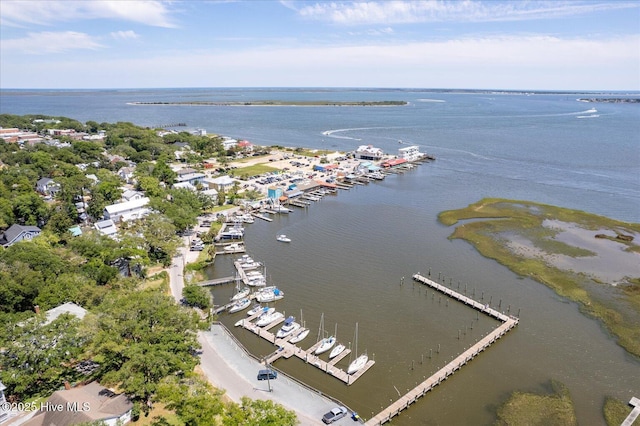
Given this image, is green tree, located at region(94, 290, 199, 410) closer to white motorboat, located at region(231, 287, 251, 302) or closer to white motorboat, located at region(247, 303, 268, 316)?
white motorboat, located at region(247, 303, 268, 316)

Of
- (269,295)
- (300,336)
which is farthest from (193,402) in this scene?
(269,295)

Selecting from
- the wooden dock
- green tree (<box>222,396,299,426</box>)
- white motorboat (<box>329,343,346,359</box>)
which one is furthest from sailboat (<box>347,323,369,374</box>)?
green tree (<box>222,396,299,426</box>)

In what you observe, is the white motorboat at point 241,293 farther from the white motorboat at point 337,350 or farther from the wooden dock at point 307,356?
the white motorboat at point 337,350

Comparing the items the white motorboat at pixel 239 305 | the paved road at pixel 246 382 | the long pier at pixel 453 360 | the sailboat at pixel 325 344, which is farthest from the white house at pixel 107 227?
the long pier at pixel 453 360

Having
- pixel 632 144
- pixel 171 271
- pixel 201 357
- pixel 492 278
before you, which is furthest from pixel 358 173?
pixel 632 144

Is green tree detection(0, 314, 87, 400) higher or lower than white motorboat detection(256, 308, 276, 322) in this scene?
higher
